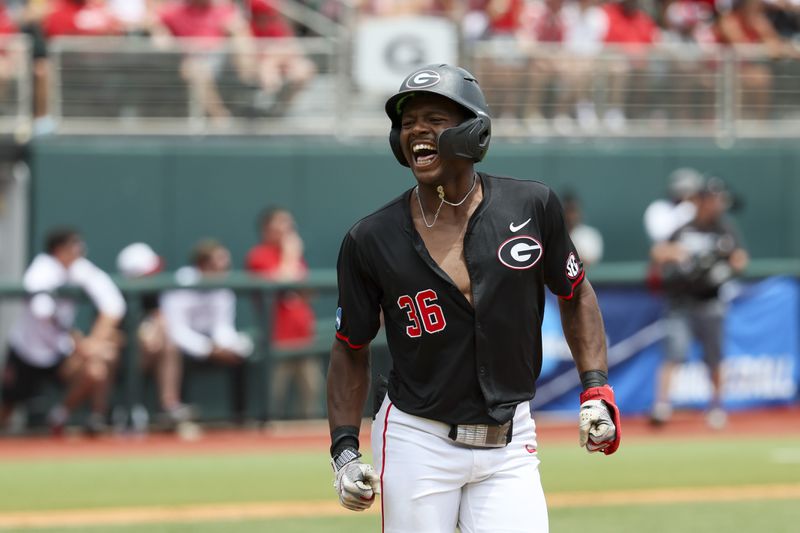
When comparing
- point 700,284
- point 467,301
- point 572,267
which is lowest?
point 467,301

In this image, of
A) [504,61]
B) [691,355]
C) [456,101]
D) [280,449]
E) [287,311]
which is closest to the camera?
[456,101]

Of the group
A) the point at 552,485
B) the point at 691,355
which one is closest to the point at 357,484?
the point at 552,485

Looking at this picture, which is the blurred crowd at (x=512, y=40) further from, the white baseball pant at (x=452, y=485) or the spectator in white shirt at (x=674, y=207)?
the white baseball pant at (x=452, y=485)

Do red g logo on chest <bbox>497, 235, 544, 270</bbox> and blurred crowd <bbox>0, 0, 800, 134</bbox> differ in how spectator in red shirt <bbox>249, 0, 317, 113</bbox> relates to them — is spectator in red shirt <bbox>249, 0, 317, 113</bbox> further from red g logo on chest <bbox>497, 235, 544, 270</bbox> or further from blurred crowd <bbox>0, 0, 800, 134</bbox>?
red g logo on chest <bbox>497, 235, 544, 270</bbox>

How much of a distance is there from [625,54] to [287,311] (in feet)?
16.3

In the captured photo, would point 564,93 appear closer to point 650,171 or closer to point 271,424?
point 650,171

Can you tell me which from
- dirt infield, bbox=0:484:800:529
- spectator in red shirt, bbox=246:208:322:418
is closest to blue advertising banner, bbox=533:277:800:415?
spectator in red shirt, bbox=246:208:322:418

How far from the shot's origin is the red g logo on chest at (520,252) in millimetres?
4480

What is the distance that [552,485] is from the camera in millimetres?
9812

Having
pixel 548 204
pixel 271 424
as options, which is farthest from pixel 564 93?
pixel 548 204

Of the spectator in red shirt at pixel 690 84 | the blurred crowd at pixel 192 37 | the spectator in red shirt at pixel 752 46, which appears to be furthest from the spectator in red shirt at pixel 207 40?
the spectator in red shirt at pixel 752 46

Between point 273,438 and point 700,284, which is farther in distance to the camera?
point 700,284

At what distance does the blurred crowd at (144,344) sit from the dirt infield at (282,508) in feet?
12.9

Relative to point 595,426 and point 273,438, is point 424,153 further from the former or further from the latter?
point 273,438
